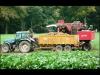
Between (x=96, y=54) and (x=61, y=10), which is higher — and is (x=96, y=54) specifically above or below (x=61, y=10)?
below

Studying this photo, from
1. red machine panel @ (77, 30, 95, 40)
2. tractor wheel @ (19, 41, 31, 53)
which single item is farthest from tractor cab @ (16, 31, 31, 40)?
red machine panel @ (77, 30, 95, 40)

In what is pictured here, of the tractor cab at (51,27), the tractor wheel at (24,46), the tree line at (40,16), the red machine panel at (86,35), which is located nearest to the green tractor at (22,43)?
the tractor wheel at (24,46)

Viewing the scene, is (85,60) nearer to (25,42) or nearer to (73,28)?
(73,28)

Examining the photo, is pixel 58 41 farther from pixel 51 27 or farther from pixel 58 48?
pixel 51 27

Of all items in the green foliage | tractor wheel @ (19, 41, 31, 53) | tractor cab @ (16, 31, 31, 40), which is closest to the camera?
the green foliage

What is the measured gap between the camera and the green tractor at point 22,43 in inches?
244

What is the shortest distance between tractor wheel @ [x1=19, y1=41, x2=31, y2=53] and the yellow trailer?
0.24 metres

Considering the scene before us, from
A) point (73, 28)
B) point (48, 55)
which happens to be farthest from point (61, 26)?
point (48, 55)

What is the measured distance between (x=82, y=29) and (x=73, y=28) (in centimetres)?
18

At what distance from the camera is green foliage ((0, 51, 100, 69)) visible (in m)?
6.05

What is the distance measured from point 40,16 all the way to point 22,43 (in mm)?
661

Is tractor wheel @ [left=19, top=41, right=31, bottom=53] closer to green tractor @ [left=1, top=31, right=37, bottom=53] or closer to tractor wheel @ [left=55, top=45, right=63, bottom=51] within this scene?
green tractor @ [left=1, top=31, right=37, bottom=53]

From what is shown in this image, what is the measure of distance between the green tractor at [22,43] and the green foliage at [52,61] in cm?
17

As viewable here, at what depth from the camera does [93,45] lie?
6.16 meters
